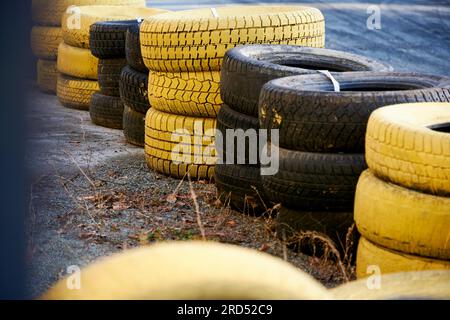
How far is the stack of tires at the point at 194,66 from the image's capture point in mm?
6879

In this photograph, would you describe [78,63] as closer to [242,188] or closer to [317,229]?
[242,188]

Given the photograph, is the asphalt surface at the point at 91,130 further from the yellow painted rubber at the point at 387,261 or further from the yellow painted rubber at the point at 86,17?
the yellow painted rubber at the point at 387,261

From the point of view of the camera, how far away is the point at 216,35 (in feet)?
22.5

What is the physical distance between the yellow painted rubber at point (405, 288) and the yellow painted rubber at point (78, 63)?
23.5 feet

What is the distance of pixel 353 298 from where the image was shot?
3104 millimetres

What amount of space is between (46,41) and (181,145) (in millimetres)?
4635

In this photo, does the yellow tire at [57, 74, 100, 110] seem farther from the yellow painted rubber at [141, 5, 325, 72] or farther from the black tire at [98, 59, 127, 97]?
the yellow painted rubber at [141, 5, 325, 72]

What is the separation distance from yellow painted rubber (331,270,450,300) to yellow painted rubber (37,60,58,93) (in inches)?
337

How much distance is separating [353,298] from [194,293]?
0.93m

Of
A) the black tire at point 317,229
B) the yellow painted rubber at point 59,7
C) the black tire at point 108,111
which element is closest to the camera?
the black tire at point 317,229

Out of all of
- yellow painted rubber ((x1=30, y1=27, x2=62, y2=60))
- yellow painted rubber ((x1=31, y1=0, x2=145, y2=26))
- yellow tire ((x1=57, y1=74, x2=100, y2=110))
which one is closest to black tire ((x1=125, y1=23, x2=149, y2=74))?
yellow tire ((x1=57, y1=74, x2=100, y2=110))

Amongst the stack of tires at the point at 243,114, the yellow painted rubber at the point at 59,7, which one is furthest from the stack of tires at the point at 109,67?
the stack of tires at the point at 243,114

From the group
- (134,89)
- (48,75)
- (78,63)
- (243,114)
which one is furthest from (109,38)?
(243,114)
